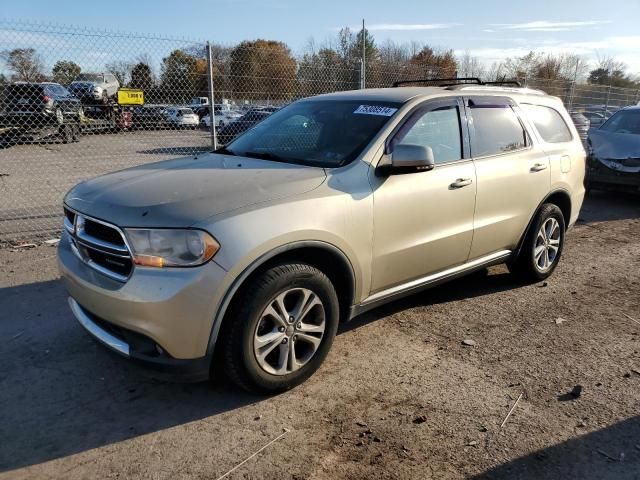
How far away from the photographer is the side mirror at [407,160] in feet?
10.9

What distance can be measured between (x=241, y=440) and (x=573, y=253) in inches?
197

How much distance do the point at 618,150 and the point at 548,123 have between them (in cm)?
509

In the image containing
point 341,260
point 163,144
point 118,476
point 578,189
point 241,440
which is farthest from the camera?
point 163,144

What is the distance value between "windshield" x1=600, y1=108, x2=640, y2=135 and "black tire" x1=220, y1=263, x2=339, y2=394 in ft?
28.7

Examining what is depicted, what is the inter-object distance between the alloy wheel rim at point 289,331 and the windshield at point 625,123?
8.74 meters

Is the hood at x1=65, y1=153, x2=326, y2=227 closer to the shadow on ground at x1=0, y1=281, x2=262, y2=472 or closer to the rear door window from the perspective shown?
the shadow on ground at x1=0, y1=281, x2=262, y2=472

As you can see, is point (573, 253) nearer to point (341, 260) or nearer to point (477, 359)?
point (477, 359)

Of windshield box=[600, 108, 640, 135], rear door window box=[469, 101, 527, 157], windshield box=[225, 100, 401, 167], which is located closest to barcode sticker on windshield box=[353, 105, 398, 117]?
windshield box=[225, 100, 401, 167]

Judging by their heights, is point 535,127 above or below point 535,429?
above

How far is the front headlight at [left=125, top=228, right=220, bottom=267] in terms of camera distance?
2635mm

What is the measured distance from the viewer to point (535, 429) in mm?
2826

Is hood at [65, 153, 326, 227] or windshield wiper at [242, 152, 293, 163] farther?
windshield wiper at [242, 152, 293, 163]

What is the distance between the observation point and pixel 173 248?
2.65m

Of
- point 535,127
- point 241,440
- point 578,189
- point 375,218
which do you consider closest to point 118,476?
point 241,440
